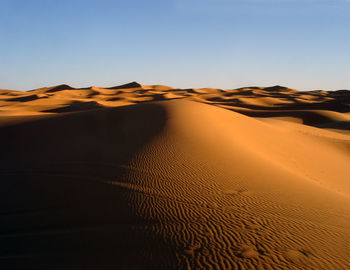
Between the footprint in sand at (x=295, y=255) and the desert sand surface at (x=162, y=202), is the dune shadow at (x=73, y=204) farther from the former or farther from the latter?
the footprint in sand at (x=295, y=255)

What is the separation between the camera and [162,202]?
4.94 metres

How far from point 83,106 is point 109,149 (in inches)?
957

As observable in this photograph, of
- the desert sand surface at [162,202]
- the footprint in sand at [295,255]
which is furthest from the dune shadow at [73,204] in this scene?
the footprint in sand at [295,255]

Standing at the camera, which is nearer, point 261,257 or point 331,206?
point 261,257

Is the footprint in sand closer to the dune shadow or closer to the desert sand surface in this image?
the desert sand surface

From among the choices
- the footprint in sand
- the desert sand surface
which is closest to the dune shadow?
the desert sand surface

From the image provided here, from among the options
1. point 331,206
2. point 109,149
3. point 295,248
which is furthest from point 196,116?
point 295,248

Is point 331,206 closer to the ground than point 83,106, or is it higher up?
higher up

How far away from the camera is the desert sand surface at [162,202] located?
3562 millimetres

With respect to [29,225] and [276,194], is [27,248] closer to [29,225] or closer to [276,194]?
[29,225]

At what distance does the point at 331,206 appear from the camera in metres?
5.18

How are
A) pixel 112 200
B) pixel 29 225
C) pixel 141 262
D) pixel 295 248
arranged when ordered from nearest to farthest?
1. pixel 141 262
2. pixel 295 248
3. pixel 29 225
4. pixel 112 200

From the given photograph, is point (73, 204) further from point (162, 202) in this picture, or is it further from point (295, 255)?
point (295, 255)

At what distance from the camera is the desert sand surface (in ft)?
11.7
